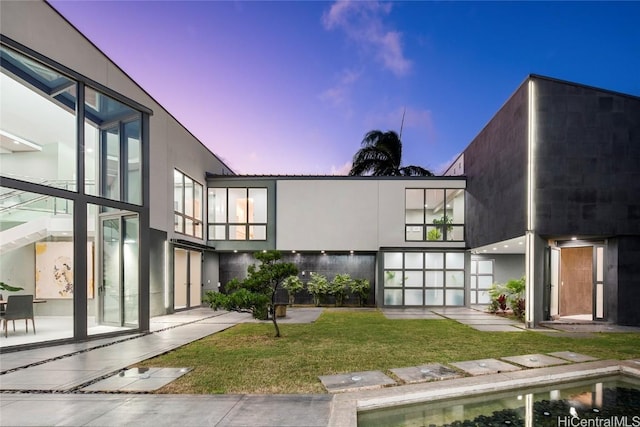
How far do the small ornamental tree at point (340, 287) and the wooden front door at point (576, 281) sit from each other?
8116 mm

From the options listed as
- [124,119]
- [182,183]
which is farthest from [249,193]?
[124,119]

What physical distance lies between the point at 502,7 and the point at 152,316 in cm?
3432

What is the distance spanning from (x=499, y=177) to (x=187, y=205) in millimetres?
11367

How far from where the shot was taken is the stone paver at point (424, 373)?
5.20 meters

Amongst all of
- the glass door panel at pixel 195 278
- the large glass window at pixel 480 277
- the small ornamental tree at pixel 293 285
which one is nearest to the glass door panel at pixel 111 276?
the glass door panel at pixel 195 278

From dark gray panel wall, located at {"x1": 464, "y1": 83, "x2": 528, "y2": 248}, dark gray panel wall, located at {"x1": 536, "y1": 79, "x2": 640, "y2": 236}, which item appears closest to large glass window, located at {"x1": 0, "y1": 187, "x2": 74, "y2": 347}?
dark gray panel wall, located at {"x1": 464, "y1": 83, "x2": 528, "y2": 248}

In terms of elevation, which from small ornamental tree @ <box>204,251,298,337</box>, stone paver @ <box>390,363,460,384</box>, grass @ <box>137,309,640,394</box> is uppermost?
small ornamental tree @ <box>204,251,298,337</box>

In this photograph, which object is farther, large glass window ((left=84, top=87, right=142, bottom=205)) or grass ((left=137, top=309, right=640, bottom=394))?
large glass window ((left=84, top=87, right=142, bottom=205))

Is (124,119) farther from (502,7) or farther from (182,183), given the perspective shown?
(502,7)

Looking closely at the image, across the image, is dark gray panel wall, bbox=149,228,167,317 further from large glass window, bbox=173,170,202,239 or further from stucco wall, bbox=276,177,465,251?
stucco wall, bbox=276,177,465,251

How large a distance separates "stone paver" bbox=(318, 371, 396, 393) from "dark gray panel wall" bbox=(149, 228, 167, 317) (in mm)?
8468

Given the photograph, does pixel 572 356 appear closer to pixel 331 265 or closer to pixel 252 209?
pixel 331 265

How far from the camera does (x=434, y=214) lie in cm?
1673

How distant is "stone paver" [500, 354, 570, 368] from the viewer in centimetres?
606
